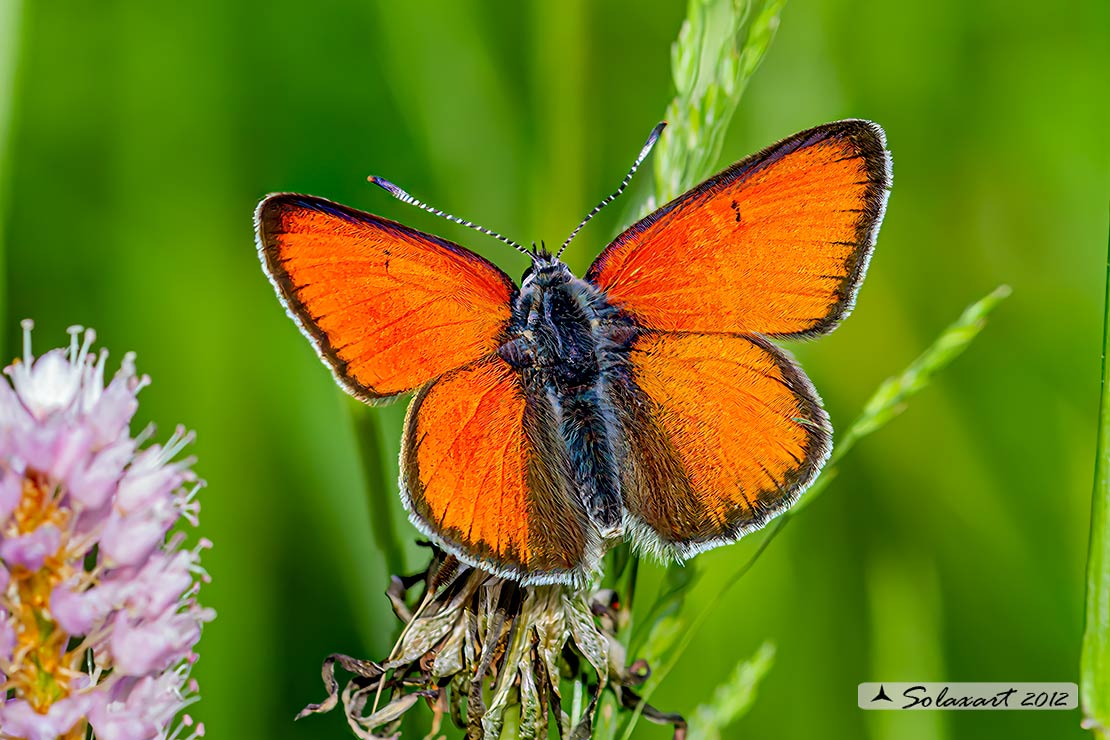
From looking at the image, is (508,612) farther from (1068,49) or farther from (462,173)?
(1068,49)

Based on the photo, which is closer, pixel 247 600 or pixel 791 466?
pixel 791 466

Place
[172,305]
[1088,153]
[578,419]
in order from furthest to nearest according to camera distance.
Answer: [1088,153], [172,305], [578,419]

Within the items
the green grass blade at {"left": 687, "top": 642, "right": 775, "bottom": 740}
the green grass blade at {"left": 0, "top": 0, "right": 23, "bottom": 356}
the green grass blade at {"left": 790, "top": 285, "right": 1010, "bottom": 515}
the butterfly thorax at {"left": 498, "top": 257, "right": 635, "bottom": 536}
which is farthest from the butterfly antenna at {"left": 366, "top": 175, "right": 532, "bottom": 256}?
the green grass blade at {"left": 687, "top": 642, "right": 775, "bottom": 740}

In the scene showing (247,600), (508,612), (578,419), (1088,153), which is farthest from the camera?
(1088,153)

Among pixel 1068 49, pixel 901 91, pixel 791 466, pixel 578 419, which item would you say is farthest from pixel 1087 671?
pixel 1068 49

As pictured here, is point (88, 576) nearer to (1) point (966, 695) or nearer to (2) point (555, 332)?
(2) point (555, 332)

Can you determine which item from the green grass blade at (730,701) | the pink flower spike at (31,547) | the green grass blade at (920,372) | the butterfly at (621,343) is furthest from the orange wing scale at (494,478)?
the pink flower spike at (31,547)
